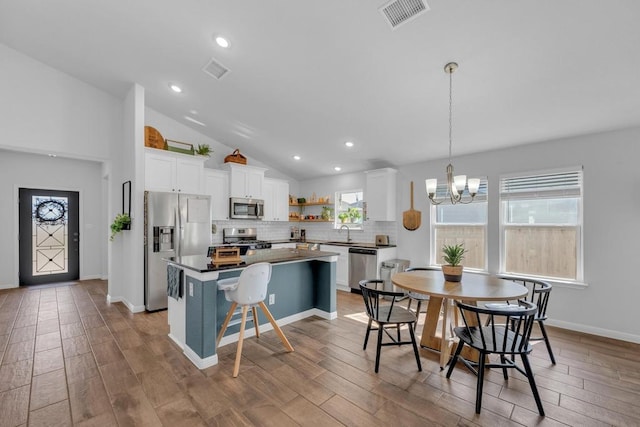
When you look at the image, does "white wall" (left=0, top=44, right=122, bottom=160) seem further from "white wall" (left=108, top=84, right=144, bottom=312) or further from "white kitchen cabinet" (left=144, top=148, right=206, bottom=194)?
"white kitchen cabinet" (left=144, top=148, right=206, bottom=194)

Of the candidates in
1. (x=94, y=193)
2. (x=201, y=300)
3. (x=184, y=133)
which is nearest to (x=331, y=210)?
(x=184, y=133)

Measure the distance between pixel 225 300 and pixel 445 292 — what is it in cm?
229

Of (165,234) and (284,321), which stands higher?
(165,234)

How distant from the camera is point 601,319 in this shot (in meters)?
3.50

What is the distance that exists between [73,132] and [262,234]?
12.8ft

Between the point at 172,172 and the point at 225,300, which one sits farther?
the point at 172,172

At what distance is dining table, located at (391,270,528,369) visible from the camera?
2357 mm

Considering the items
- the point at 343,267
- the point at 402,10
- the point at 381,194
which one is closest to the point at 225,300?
the point at 343,267

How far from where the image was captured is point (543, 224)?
397 centimetres

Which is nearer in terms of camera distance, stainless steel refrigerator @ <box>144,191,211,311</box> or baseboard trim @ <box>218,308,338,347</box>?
baseboard trim @ <box>218,308,338,347</box>

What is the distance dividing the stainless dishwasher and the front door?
19.9 ft

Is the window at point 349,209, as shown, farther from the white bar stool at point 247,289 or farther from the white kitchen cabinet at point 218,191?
the white bar stool at point 247,289

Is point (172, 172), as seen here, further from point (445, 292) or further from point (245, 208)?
point (445, 292)

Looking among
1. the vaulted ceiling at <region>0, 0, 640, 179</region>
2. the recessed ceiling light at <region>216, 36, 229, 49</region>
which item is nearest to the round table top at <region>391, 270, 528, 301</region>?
the vaulted ceiling at <region>0, 0, 640, 179</region>
